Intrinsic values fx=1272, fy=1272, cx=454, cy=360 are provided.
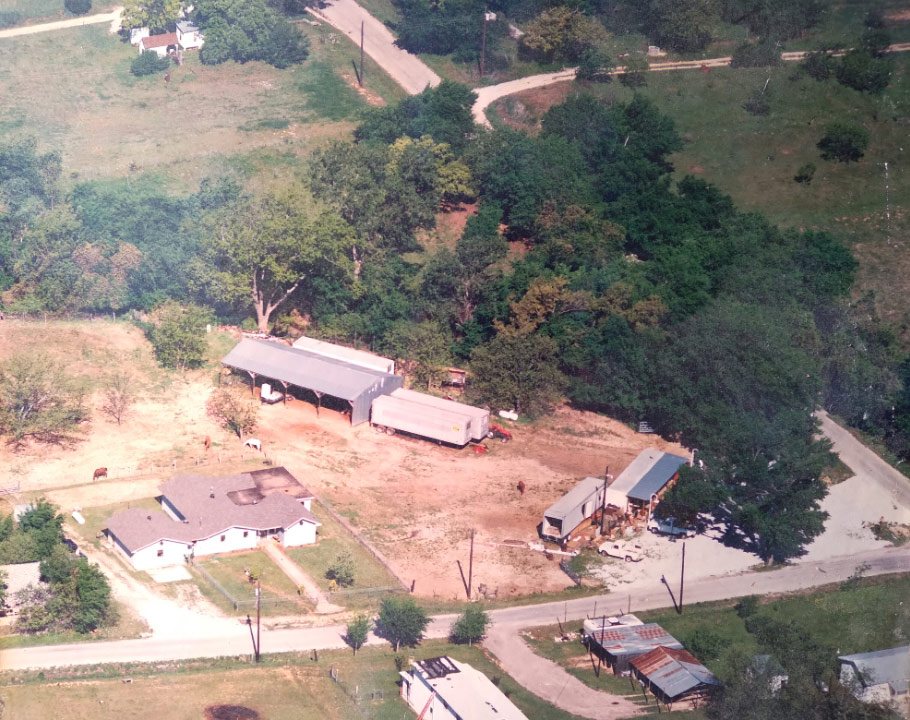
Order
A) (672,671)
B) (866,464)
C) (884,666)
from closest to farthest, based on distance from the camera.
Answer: (672,671) → (884,666) → (866,464)

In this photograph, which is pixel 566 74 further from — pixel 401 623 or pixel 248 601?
pixel 401 623

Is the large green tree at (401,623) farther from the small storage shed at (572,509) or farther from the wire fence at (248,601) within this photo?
the small storage shed at (572,509)

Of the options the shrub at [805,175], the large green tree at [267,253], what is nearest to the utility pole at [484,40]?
the shrub at [805,175]

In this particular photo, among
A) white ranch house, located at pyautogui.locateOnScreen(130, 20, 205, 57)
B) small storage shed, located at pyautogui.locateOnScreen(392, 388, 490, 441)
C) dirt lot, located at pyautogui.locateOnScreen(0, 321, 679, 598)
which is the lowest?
dirt lot, located at pyautogui.locateOnScreen(0, 321, 679, 598)

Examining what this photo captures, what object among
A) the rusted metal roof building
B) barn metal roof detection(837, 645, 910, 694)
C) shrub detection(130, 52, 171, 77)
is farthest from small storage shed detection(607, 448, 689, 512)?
shrub detection(130, 52, 171, 77)

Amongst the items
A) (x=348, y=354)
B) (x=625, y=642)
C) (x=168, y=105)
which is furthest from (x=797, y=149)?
(x=625, y=642)

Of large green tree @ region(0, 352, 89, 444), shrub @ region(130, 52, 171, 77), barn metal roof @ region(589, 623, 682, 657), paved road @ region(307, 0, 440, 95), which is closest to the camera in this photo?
barn metal roof @ region(589, 623, 682, 657)

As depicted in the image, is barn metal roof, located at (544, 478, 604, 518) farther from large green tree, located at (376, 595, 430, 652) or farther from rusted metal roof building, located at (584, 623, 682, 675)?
large green tree, located at (376, 595, 430, 652)

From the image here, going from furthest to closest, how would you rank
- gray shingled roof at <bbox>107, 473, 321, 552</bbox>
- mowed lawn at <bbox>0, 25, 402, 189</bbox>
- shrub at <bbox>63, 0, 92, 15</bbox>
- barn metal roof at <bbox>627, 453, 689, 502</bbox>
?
shrub at <bbox>63, 0, 92, 15</bbox>, mowed lawn at <bbox>0, 25, 402, 189</bbox>, barn metal roof at <bbox>627, 453, 689, 502</bbox>, gray shingled roof at <bbox>107, 473, 321, 552</bbox>
